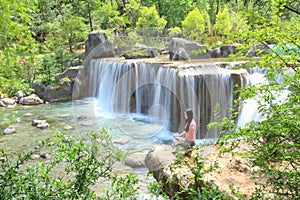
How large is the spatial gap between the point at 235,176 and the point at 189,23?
16505 mm

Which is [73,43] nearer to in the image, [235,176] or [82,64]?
[82,64]

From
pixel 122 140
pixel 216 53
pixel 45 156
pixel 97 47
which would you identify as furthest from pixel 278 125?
pixel 97 47

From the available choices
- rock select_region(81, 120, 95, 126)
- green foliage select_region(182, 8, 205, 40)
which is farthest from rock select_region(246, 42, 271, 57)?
green foliage select_region(182, 8, 205, 40)

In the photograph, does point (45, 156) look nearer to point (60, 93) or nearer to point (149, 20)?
point (60, 93)

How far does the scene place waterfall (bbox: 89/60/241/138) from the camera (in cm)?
826

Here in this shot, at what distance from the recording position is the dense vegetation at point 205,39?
2.02m

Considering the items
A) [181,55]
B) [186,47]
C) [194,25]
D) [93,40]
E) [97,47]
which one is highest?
[194,25]

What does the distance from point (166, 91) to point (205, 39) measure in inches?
357

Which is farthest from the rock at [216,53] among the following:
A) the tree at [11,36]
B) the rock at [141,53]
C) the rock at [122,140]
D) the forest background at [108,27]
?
the tree at [11,36]

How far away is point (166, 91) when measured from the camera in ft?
30.8

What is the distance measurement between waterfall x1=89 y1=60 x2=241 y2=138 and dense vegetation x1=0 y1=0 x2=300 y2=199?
814mm

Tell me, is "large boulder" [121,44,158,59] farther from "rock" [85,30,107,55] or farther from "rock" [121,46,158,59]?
"rock" [85,30,107,55]

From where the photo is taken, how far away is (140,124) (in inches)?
370

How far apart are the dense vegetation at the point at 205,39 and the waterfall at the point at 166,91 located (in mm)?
A: 814
